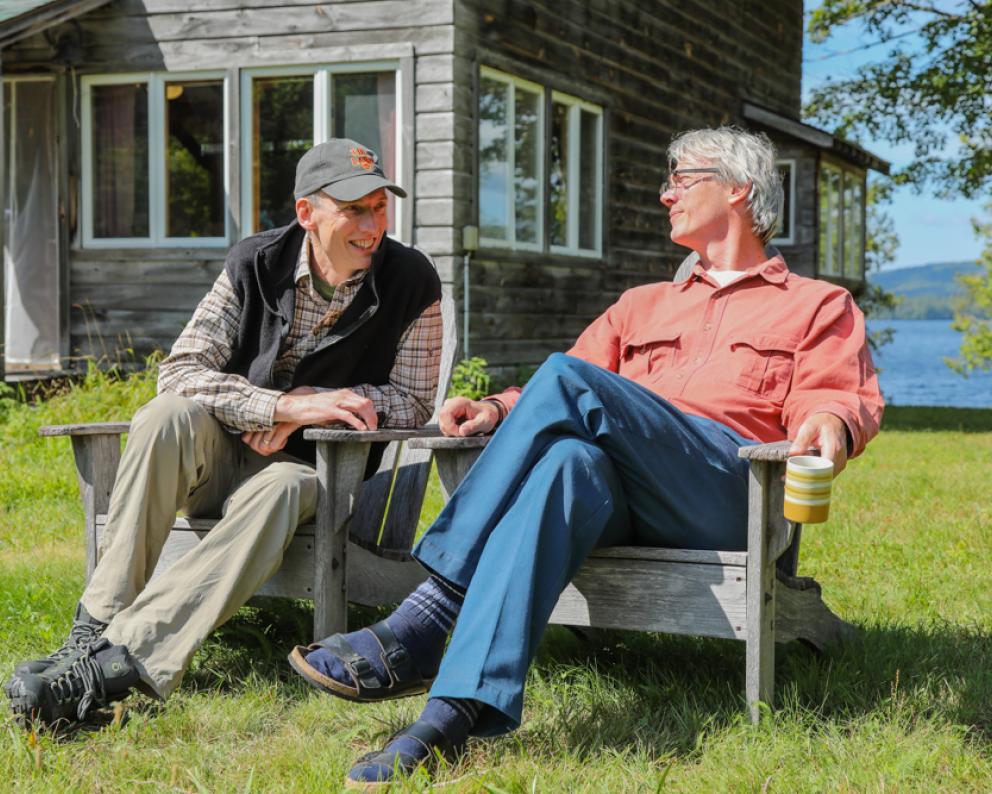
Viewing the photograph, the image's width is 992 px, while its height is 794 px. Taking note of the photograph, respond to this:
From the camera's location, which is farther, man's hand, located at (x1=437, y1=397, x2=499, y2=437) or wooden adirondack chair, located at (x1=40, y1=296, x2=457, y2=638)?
wooden adirondack chair, located at (x1=40, y1=296, x2=457, y2=638)

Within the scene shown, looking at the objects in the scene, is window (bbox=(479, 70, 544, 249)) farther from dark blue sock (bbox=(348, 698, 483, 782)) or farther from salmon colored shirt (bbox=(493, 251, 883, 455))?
dark blue sock (bbox=(348, 698, 483, 782))

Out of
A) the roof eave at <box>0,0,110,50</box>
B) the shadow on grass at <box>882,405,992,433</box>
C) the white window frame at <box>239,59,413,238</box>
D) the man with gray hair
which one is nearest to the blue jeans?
the man with gray hair

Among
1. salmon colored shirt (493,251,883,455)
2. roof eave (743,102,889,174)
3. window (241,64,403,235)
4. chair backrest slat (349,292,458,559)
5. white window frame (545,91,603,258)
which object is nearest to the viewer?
salmon colored shirt (493,251,883,455)

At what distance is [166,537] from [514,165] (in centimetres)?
719

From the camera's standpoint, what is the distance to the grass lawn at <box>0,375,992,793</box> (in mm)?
2502

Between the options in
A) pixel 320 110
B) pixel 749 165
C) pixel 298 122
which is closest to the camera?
pixel 749 165

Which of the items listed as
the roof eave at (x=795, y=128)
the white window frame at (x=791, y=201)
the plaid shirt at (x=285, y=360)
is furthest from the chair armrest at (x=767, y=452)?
the white window frame at (x=791, y=201)

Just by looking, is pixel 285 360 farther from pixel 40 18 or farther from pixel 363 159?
pixel 40 18

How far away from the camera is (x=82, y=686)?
277 centimetres

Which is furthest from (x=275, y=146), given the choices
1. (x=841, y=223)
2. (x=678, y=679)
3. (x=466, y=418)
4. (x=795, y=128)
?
(x=841, y=223)

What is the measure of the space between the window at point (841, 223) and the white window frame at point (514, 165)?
7.19m

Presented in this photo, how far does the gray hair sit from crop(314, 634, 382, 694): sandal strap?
59.9 inches

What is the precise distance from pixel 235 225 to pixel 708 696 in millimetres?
7202

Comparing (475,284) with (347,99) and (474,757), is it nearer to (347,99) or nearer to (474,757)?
(347,99)
